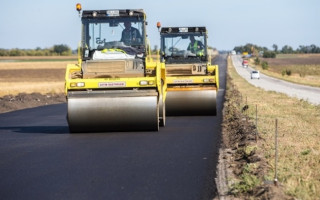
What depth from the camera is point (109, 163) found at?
10516mm

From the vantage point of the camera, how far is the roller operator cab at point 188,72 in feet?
65.9

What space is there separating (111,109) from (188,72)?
7.05 m

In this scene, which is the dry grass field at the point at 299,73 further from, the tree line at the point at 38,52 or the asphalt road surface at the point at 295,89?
the tree line at the point at 38,52

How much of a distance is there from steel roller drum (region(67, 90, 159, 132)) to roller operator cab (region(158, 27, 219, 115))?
5.38 metres

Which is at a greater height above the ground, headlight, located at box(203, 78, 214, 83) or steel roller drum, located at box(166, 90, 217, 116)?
headlight, located at box(203, 78, 214, 83)

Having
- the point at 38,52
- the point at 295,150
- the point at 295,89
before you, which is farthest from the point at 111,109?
the point at 38,52

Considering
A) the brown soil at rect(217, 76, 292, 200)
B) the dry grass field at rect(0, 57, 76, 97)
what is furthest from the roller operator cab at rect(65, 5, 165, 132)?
the dry grass field at rect(0, 57, 76, 97)

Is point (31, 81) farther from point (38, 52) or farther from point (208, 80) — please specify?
point (38, 52)

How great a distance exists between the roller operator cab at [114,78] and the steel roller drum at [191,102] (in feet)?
11.4

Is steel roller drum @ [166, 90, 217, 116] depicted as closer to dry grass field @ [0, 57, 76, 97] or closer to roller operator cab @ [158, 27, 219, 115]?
roller operator cab @ [158, 27, 219, 115]

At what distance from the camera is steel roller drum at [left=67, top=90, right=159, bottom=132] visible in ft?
47.8

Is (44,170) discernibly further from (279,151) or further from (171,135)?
(171,135)

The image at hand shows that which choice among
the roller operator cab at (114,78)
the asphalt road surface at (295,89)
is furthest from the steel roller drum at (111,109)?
the asphalt road surface at (295,89)

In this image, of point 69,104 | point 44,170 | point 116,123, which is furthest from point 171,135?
point 44,170
